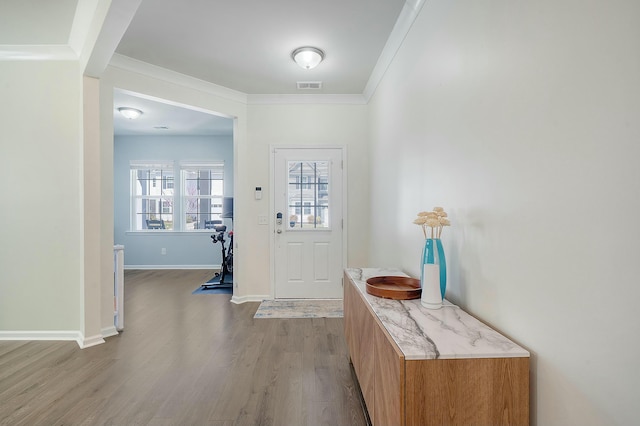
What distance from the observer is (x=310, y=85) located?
3.68 metres

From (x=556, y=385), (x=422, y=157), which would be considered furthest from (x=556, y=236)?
(x=422, y=157)

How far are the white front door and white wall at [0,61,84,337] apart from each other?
83.0 inches

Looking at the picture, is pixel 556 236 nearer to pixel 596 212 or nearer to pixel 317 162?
pixel 596 212

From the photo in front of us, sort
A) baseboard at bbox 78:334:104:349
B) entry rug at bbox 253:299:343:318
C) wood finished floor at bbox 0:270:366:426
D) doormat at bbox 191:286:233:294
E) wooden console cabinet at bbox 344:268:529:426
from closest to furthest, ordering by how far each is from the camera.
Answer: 1. wooden console cabinet at bbox 344:268:529:426
2. wood finished floor at bbox 0:270:366:426
3. baseboard at bbox 78:334:104:349
4. entry rug at bbox 253:299:343:318
5. doormat at bbox 191:286:233:294

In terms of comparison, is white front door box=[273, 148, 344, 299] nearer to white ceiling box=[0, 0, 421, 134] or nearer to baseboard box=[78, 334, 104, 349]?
white ceiling box=[0, 0, 421, 134]

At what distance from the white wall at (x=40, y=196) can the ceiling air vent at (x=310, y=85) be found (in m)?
2.20

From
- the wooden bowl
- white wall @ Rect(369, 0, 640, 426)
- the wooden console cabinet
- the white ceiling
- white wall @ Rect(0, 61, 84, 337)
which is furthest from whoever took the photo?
white wall @ Rect(0, 61, 84, 337)

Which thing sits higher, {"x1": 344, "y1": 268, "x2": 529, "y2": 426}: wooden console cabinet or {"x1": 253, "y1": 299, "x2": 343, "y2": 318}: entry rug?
{"x1": 344, "y1": 268, "x2": 529, "y2": 426}: wooden console cabinet

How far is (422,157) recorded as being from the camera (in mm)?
2049

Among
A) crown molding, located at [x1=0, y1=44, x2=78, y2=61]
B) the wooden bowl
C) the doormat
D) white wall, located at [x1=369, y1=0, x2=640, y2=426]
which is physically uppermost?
crown molding, located at [x1=0, y1=44, x2=78, y2=61]

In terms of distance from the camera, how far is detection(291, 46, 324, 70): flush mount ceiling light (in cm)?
283

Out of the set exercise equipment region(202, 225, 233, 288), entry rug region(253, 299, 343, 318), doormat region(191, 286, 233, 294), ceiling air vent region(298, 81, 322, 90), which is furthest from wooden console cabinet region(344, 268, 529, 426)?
exercise equipment region(202, 225, 233, 288)

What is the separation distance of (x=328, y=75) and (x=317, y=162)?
1.09 m

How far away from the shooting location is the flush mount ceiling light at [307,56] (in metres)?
2.83
